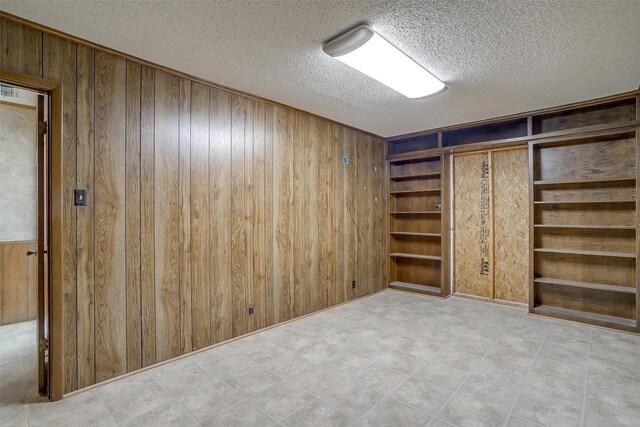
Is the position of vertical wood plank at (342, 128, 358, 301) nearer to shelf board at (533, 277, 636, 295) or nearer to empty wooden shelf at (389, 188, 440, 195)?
empty wooden shelf at (389, 188, 440, 195)

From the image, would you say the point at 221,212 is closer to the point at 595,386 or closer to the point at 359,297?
the point at 359,297

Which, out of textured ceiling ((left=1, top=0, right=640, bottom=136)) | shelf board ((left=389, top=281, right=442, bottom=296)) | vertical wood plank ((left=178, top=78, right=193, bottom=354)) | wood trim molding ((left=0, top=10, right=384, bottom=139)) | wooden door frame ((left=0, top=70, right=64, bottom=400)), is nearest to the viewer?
textured ceiling ((left=1, top=0, right=640, bottom=136))

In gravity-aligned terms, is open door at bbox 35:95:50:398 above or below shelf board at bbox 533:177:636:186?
below

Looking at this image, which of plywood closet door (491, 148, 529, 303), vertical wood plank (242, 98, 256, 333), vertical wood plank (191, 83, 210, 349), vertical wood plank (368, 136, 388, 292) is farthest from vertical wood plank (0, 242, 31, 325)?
plywood closet door (491, 148, 529, 303)

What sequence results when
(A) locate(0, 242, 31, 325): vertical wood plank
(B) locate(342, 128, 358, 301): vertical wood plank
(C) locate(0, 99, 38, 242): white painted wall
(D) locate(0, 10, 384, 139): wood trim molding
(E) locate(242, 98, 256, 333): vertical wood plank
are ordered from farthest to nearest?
(B) locate(342, 128, 358, 301): vertical wood plank
(C) locate(0, 99, 38, 242): white painted wall
(A) locate(0, 242, 31, 325): vertical wood plank
(E) locate(242, 98, 256, 333): vertical wood plank
(D) locate(0, 10, 384, 139): wood trim molding

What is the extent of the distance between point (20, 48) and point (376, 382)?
332cm

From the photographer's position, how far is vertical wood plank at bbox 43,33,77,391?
2133 mm

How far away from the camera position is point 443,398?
2100 millimetres

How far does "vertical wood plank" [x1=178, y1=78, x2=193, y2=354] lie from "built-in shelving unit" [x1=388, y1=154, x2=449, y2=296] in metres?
3.42

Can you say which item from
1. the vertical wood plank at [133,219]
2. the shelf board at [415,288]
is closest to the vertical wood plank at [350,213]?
the shelf board at [415,288]

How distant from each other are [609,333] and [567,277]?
74 centimetres

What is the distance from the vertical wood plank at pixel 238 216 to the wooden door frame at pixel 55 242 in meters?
1.32

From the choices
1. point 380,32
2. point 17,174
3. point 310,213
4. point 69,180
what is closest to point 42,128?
point 69,180

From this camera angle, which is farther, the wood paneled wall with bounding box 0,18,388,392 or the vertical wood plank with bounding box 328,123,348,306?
the vertical wood plank with bounding box 328,123,348,306
